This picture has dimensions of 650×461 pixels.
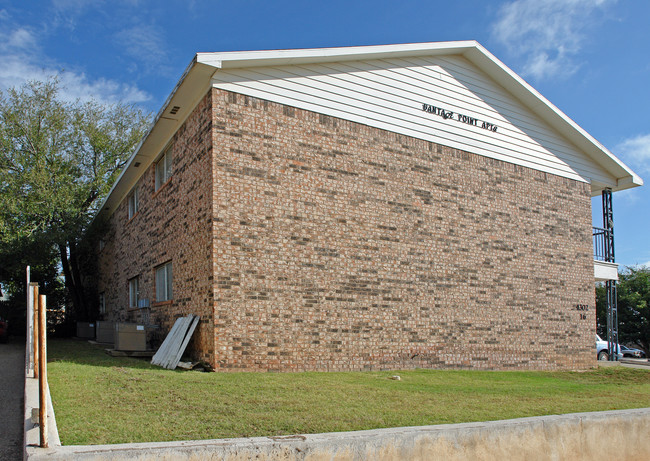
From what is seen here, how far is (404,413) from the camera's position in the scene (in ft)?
21.5

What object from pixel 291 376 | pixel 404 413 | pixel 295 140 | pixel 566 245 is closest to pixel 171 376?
pixel 291 376

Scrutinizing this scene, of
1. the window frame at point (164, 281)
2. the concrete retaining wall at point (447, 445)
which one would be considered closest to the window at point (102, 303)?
the window frame at point (164, 281)

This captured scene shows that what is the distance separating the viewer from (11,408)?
7555 mm

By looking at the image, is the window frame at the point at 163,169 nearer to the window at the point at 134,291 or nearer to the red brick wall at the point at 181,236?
the red brick wall at the point at 181,236

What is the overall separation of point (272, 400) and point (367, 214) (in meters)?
5.89

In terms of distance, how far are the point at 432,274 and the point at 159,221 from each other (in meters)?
7.12

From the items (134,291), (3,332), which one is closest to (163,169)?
(134,291)

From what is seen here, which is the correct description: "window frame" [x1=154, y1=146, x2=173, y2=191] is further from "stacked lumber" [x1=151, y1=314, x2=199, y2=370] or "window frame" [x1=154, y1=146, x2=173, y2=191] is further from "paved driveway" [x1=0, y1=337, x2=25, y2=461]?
"paved driveway" [x1=0, y1=337, x2=25, y2=461]

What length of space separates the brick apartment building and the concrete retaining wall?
205 inches

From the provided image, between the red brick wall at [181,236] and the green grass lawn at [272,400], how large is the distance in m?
1.59

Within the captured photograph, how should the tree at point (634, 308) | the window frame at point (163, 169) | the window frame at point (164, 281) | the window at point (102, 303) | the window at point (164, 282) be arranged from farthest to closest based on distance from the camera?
the tree at point (634, 308)
the window at point (102, 303)
the window frame at point (163, 169)
the window at point (164, 282)
the window frame at point (164, 281)

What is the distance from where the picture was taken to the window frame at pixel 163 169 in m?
14.0

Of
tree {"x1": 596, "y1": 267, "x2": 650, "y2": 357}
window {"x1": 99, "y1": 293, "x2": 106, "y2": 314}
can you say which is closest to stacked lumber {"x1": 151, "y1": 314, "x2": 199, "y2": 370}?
window {"x1": 99, "y1": 293, "x2": 106, "y2": 314}

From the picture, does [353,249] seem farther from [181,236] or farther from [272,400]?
[272,400]
